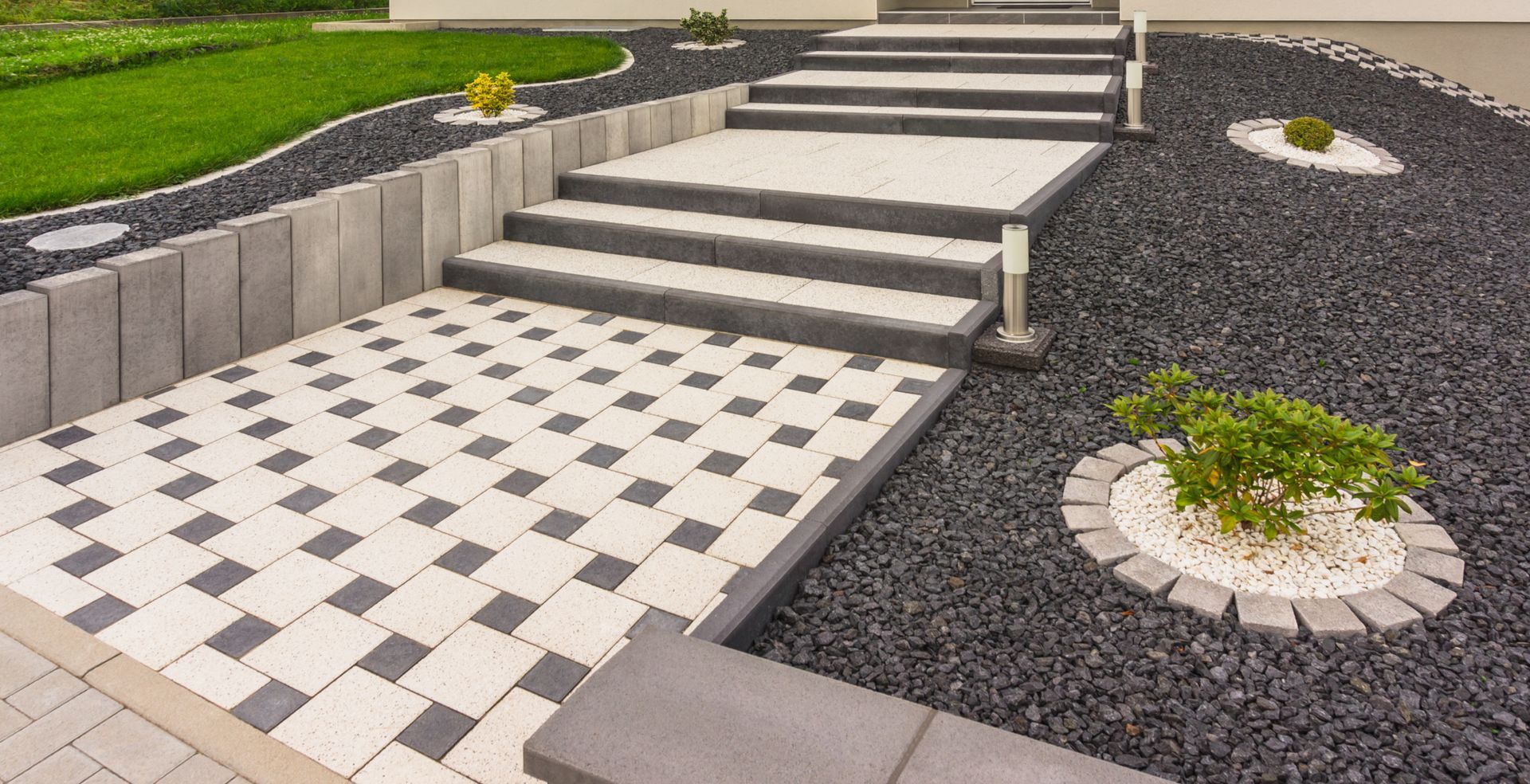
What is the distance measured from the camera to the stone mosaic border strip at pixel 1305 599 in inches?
105

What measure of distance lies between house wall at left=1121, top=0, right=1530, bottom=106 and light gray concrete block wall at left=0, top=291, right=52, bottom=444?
11051 mm

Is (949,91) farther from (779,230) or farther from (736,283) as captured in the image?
(736,283)

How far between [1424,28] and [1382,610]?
34.7 ft

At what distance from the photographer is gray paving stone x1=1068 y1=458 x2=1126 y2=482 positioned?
3.44 metres

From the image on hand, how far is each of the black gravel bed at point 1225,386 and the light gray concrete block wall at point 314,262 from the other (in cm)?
324

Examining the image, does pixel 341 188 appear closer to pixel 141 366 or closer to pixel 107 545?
pixel 141 366

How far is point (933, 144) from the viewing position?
7.36 m

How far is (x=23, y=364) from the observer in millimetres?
3789

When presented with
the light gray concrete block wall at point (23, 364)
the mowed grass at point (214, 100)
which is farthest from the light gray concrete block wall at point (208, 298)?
the mowed grass at point (214, 100)

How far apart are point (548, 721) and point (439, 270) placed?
167 inches

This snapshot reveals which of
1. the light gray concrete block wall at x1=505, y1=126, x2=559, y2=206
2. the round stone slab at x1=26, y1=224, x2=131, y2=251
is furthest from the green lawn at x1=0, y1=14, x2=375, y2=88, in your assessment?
the light gray concrete block wall at x1=505, y1=126, x2=559, y2=206

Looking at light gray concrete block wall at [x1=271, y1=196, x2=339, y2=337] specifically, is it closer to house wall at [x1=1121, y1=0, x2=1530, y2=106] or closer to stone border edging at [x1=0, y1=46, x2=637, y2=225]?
stone border edging at [x1=0, y1=46, x2=637, y2=225]

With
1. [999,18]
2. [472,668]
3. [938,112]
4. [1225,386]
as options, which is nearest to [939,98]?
[938,112]

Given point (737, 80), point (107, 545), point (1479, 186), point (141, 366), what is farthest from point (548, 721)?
point (737, 80)
